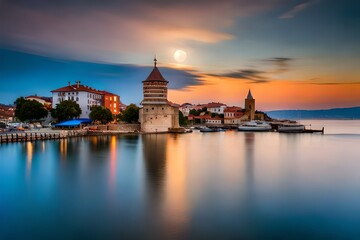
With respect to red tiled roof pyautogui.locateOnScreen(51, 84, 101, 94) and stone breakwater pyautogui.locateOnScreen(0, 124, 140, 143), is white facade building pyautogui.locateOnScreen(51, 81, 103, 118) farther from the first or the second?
stone breakwater pyautogui.locateOnScreen(0, 124, 140, 143)

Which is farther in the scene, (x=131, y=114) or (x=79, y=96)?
(x=79, y=96)

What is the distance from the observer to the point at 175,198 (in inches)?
405

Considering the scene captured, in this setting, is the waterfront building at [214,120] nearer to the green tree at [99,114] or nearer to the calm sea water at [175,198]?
the green tree at [99,114]

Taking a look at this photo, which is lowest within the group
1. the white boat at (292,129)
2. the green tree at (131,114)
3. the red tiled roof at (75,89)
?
the white boat at (292,129)

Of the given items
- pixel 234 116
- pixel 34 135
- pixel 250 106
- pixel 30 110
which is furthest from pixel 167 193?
pixel 250 106

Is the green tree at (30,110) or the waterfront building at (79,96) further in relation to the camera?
the waterfront building at (79,96)

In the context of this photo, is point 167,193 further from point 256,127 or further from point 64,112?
point 256,127

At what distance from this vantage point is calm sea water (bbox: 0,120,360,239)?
7.50 m

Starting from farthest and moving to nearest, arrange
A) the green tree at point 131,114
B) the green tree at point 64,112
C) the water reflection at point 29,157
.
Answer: the green tree at point 131,114, the green tree at point 64,112, the water reflection at point 29,157

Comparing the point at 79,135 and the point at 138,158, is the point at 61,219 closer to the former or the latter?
the point at 138,158

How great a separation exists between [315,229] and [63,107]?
34332 mm

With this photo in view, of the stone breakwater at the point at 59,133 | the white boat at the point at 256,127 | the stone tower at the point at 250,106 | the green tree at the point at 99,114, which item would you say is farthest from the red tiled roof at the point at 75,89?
the stone tower at the point at 250,106

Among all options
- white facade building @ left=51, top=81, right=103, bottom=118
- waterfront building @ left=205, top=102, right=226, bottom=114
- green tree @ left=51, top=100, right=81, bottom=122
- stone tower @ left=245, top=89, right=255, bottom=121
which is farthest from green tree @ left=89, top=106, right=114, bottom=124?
waterfront building @ left=205, top=102, right=226, bottom=114

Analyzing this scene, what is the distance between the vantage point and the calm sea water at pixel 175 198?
7.50 metres
